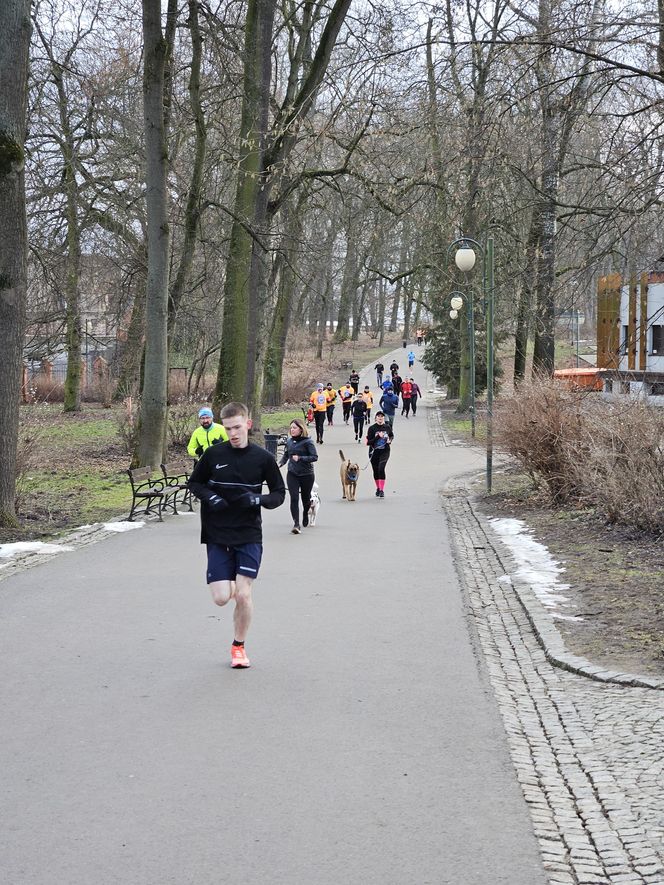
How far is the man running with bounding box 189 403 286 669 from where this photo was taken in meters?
8.05

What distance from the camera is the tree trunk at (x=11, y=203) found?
1407cm

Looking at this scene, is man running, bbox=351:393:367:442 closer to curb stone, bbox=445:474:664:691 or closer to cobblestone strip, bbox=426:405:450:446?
cobblestone strip, bbox=426:405:450:446

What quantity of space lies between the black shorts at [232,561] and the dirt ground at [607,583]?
2478mm

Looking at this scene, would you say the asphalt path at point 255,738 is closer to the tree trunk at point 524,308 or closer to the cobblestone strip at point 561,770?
the cobblestone strip at point 561,770

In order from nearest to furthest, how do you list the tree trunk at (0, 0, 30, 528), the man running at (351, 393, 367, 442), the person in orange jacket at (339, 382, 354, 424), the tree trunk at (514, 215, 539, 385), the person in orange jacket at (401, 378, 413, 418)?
the tree trunk at (0, 0, 30, 528) < the tree trunk at (514, 215, 539, 385) < the man running at (351, 393, 367, 442) < the person in orange jacket at (339, 382, 354, 424) < the person in orange jacket at (401, 378, 413, 418)

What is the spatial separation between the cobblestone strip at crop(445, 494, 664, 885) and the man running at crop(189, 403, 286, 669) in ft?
5.95

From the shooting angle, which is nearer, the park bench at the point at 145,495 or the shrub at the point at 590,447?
the shrub at the point at 590,447

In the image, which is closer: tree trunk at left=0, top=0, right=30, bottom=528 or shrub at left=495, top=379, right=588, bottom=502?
tree trunk at left=0, top=0, right=30, bottom=528

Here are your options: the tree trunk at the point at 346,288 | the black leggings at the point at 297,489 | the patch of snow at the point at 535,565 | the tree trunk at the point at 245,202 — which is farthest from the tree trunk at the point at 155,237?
the tree trunk at the point at 346,288

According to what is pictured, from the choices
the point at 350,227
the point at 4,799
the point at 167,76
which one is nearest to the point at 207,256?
the point at 350,227

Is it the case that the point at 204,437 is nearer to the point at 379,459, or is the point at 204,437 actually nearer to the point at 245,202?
the point at 379,459

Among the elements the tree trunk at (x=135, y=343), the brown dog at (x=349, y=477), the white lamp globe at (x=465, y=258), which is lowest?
the brown dog at (x=349, y=477)

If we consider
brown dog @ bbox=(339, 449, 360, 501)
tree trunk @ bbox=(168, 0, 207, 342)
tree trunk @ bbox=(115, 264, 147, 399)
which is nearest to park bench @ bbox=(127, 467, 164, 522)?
brown dog @ bbox=(339, 449, 360, 501)

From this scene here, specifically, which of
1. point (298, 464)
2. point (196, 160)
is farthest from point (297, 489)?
point (196, 160)
